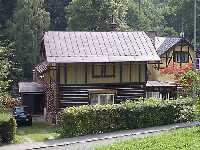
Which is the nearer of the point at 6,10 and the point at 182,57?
the point at 182,57

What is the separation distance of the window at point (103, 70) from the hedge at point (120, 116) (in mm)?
5977

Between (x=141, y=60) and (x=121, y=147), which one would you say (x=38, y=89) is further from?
(x=121, y=147)

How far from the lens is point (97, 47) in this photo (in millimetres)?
36875

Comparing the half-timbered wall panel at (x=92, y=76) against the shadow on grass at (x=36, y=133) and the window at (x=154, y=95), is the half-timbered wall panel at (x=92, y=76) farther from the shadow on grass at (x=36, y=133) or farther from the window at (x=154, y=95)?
the window at (x=154, y=95)

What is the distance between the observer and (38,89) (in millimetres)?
44688

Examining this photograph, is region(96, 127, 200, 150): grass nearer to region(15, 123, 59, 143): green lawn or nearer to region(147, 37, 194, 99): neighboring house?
region(15, 123, 59, 143): green lawn

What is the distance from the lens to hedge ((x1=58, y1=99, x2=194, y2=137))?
28.3 m

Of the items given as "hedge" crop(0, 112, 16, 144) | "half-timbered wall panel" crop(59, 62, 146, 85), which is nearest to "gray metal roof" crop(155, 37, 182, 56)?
"half-timbered wall panel" crop(59, 62, 146, 85)

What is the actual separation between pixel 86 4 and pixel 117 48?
27.0 m

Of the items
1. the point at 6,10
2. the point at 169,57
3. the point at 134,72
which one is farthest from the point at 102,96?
the point at 6,10

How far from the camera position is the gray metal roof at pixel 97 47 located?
35.4 meters

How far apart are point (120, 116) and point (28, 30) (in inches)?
1356

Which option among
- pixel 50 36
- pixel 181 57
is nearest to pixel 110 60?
pixel 50 36

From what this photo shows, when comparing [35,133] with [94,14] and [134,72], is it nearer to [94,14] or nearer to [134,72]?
[134,72]
